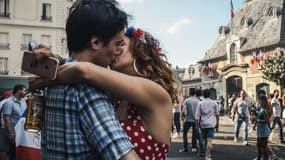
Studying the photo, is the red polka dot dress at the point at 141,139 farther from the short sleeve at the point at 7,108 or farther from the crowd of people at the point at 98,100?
the short sleeve at the point at 7,108

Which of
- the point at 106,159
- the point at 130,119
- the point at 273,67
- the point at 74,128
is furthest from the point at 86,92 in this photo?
the point at 273,67

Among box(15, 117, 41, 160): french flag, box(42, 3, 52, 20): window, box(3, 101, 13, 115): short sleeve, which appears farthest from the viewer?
box(42, 3, 52, 20): window

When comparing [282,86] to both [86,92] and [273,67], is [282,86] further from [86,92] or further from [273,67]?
[86,92]

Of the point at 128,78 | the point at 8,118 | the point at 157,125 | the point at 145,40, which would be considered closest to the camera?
the point at 128,78

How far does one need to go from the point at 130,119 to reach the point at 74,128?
1.42 feet

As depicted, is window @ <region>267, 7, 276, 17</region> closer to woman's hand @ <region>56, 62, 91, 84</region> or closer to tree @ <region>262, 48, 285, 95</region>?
tree @ <region>262, 48, 285, 95</region>

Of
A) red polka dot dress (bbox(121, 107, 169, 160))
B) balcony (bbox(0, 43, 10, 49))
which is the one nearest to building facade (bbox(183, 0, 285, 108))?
balcony (bbox(0, 43, 10, 49))

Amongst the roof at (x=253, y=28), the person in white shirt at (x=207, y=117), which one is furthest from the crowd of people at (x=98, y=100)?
the roof at (x=253, y=28)

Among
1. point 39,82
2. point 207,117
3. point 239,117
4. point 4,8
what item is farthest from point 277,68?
point 39,82

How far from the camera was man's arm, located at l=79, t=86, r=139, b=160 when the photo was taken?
4.93ft

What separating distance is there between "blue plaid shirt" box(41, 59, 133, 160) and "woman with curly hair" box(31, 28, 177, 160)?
66 millimetres

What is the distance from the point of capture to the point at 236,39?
1593 inches

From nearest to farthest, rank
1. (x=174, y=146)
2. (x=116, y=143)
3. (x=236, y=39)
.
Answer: (x=116, y=143) → (x=174, y=146) → (x=236, y=39)

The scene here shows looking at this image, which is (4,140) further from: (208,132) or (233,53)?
(233,53)
